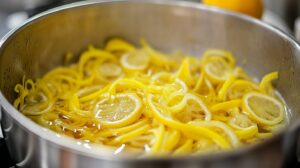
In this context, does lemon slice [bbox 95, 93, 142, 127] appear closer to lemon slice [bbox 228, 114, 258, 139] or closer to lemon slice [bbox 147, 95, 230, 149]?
lemon slice [bbox 147, 95, 230, 149]

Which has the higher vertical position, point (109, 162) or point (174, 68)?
point (109, 162)

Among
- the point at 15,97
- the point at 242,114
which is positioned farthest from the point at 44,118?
the point at 242,114

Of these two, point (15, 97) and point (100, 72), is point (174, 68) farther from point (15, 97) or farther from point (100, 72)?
point (15, 97)

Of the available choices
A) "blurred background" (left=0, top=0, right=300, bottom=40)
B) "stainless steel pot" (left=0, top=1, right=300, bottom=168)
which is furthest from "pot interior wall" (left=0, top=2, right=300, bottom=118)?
"blurred background" (left=0, top=0, right=300, bottom=40)

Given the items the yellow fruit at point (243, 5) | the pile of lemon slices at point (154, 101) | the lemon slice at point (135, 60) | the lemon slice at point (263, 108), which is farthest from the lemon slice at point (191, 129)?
the yellow fruit at point (243, 5)

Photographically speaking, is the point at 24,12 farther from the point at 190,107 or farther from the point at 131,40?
the point at 190,107
